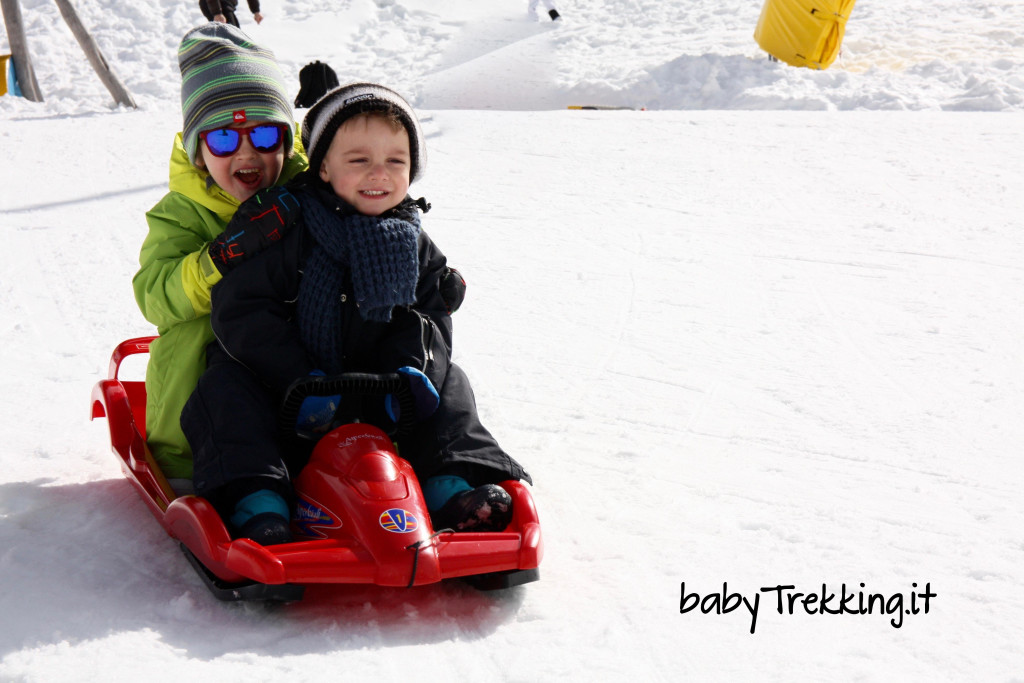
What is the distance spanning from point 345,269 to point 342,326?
132mm

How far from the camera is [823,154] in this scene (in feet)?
21.0

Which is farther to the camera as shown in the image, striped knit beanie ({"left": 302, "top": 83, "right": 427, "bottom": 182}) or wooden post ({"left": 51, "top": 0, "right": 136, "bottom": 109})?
wooden post ({"left": 51, "top": 0, "right": 136, "bottom": 109})

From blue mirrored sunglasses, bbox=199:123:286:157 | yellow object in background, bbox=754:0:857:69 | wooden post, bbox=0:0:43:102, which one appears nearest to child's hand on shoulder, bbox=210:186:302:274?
blue mirrored sunglasses, bbox=199:123:286:157

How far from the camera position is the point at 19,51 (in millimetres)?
8836

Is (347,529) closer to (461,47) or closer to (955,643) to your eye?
(955,643)

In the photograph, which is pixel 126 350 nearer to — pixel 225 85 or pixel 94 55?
pixel 225 85

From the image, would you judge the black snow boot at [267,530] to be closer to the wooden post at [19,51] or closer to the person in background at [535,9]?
the wooden post at [19,51]

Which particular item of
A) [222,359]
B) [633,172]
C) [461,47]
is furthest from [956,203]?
[461,47]

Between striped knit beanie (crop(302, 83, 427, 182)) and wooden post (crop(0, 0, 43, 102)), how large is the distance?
7642 mm

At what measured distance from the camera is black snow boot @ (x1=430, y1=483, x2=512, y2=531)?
205 cm

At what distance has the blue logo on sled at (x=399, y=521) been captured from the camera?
6.21 feet

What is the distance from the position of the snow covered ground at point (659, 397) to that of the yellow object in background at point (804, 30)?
3.90ft

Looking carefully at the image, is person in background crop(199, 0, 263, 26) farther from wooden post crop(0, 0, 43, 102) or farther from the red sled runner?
the red sled runner

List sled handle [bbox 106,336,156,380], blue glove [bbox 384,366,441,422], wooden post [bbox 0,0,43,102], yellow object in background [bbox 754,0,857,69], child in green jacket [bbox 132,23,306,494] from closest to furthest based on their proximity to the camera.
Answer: blue glove [bbox 384,366,441,422], child in green jacket [bbox 132,23,306,494], sled handle [bbox 106,336,156,380], wooden post [bbox 0,0,43,102], yellow object in background [bbox 754,0,857,69]
